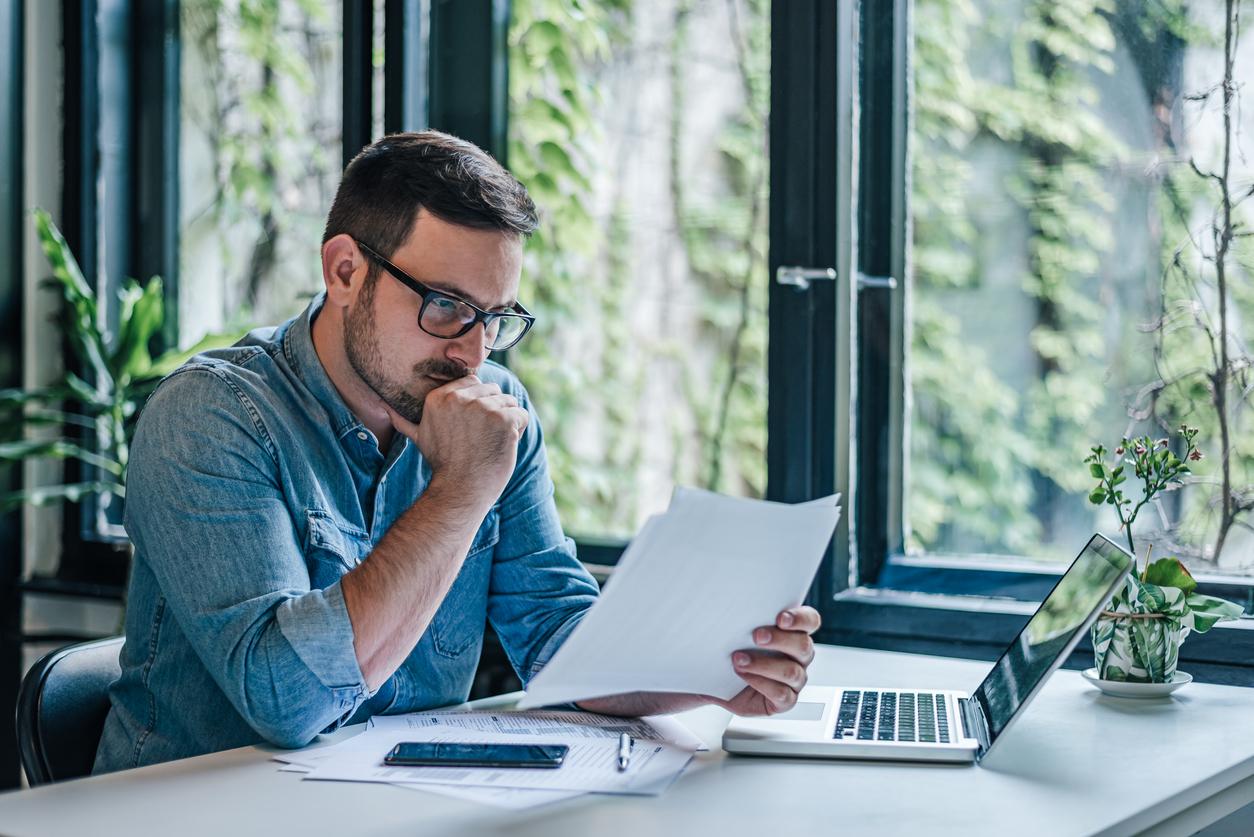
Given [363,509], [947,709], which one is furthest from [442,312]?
[947,709]

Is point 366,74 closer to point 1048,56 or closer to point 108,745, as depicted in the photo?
point 1048,56

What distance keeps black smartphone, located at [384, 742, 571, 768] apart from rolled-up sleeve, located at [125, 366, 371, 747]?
0.10 meters

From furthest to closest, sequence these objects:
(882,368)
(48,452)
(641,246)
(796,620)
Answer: (48,452), (641,246), (882,368), (796,620)

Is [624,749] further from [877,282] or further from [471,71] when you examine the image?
[471,71]

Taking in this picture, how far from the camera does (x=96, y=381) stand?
291 centimetres

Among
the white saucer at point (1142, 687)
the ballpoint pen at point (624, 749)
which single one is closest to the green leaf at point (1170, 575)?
the white saucer at point (1142, 687)

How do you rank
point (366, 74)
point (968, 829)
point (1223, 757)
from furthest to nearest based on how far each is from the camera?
1. point (366, 74)
2. point (1223, 757)
3. point (968, 829)

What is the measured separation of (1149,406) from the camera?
6.31 ft

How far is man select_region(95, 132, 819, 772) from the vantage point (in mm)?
1280

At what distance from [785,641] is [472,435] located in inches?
16.3

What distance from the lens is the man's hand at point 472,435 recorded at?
1412 millimetres

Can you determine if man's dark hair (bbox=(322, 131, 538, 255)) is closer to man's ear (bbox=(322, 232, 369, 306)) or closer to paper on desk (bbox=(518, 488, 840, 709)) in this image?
man's ear (bbox=(322, 232, 369, 306))

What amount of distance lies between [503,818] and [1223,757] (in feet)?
2.36

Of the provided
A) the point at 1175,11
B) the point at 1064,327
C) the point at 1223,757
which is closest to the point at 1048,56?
the point at 1175,11
